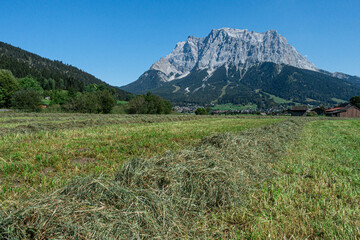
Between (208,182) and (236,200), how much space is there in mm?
557

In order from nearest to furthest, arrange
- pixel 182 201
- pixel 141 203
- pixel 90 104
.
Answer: pixel 141 203, pixel 182 201, pixel 90 104

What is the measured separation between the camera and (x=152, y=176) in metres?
3.01

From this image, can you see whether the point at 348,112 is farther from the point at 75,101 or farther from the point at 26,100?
the point at 26,100

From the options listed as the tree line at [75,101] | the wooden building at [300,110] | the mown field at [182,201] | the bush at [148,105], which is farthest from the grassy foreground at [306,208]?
the wooden building at [300,110]

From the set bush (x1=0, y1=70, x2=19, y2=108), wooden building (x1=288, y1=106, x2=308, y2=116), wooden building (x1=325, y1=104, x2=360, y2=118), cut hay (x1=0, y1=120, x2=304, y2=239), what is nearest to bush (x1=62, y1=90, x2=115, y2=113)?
bush (x1=0, y1=70, x2=19, y2=108)

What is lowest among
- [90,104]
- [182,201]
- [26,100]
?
[182,201]

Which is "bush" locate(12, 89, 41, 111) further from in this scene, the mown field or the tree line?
the mown field

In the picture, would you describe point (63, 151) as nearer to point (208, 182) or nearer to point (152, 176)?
point (152, 176)

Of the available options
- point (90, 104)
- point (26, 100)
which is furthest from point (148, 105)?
point (26, 100)

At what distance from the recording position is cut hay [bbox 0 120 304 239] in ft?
5.78

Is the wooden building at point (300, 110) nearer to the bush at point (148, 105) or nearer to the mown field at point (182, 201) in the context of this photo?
the bush at point (148, 105)

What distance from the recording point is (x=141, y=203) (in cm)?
243

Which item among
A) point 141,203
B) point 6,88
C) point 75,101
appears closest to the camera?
point 141,203

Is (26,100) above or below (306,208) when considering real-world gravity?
above
